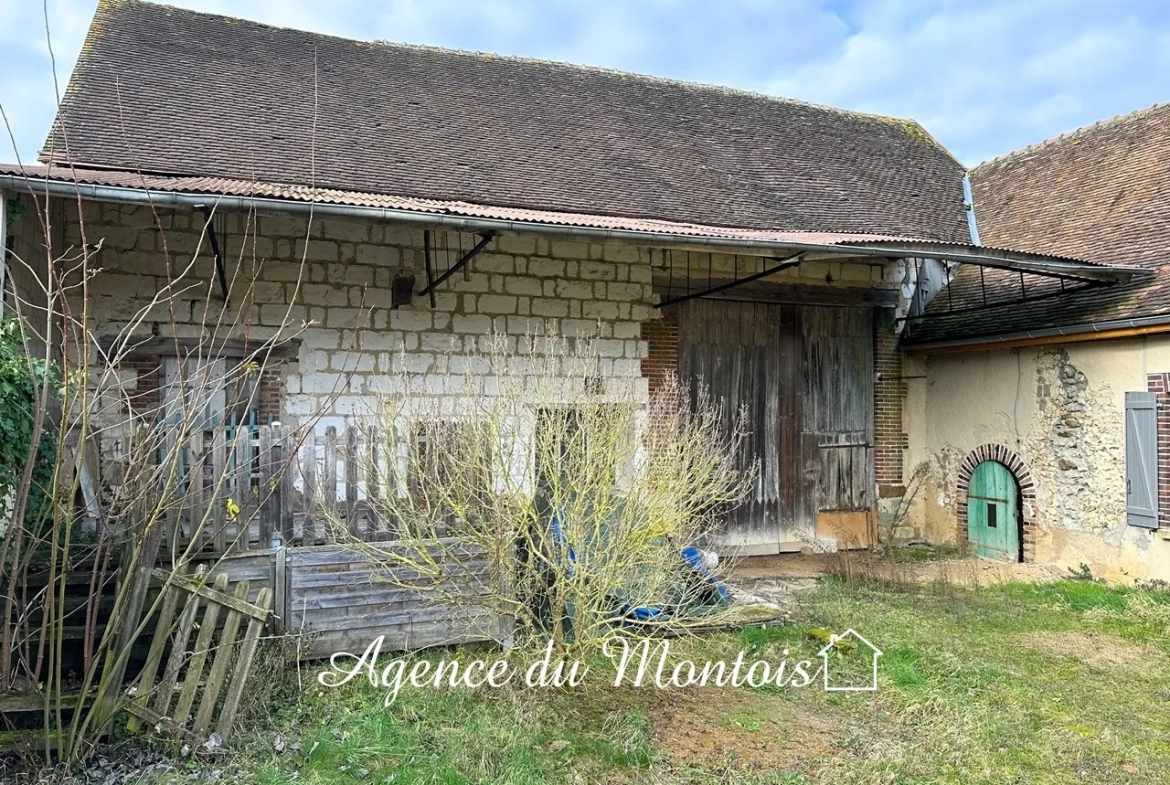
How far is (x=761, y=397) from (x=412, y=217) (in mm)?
5104

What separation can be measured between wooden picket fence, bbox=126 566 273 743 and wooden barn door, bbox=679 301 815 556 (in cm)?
582

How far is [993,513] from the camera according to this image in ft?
30.1

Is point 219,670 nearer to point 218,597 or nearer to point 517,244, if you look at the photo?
point 218,597

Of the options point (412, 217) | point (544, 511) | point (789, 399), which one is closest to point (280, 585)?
point (544, 511)

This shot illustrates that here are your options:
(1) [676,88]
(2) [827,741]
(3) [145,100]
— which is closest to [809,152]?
(1) [676,88]

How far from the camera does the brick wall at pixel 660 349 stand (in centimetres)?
862

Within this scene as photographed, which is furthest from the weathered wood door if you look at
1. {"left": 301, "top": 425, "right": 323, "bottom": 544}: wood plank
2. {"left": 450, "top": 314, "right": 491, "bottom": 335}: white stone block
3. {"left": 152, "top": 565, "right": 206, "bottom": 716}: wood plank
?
{"left": 152, "top": 565, "right": 206, "bottom": 716}: wood plank

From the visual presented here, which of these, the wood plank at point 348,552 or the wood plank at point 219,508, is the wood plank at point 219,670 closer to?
the wood plank at point 219,508

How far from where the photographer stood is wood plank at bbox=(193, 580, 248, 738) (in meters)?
3.74

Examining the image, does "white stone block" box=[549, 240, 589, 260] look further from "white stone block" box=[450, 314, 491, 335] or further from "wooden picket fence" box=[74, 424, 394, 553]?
"wooden picket fence" box=[74, 424, 394, 553]

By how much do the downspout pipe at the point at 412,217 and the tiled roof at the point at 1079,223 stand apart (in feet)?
4.53

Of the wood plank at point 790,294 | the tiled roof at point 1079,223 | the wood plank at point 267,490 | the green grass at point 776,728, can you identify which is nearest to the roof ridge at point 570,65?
the tiled roof at point 1079,223

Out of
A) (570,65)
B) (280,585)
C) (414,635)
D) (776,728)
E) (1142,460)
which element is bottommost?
(776,728)

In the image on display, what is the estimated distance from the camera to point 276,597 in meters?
4.71
